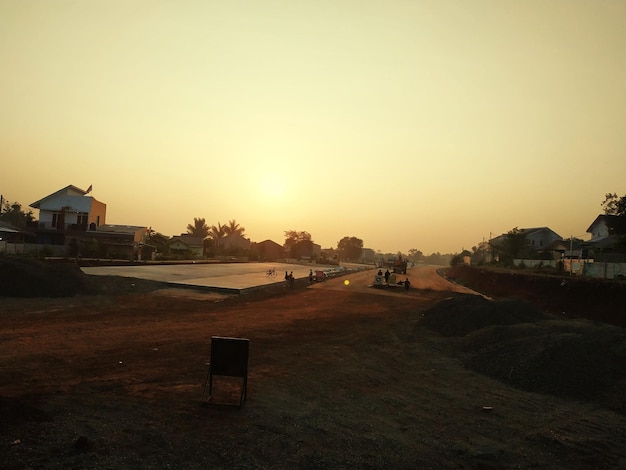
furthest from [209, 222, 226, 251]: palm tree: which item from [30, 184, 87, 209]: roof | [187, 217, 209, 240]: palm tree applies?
[30, 184, 87, 209]: roof

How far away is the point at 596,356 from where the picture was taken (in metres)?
11.3

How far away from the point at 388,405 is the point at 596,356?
244 inches

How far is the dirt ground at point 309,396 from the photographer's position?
6090 millimetres

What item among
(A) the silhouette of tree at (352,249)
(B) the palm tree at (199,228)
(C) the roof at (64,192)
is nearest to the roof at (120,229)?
(C) the roof at (64,192)

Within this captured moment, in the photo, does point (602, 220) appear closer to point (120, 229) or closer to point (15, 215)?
point (120, 229)

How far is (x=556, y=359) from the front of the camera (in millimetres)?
11180

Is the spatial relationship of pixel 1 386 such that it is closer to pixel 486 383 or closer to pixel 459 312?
pixel 486 383

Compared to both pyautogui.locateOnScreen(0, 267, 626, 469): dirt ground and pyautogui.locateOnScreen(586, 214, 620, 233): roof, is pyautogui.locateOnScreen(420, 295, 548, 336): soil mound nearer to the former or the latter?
pyautogui.locateOnScreen(0, 267, 626, 469): dirt ground

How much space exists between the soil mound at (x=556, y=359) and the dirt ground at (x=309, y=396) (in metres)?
0.04

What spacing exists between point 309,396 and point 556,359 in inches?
257

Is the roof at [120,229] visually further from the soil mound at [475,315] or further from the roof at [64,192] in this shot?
the soil mound at [475,315]

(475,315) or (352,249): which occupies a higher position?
(352,249)

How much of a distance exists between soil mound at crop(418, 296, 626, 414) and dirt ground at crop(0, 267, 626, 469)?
4 centimetres

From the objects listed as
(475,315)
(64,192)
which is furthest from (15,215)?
(475,315)
